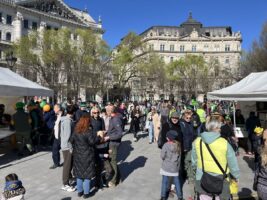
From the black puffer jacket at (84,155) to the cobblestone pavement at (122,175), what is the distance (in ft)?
2.35

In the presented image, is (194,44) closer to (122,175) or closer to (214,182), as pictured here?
(122,175)

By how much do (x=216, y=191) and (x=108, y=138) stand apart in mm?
3238

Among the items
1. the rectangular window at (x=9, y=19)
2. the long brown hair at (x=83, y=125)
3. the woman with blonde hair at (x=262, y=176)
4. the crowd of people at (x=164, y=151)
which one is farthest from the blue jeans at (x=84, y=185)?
the rectangular window at (x=9, y=19)

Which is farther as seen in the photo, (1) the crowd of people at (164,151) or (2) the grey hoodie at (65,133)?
(2) the grey hoodie at (65,133)

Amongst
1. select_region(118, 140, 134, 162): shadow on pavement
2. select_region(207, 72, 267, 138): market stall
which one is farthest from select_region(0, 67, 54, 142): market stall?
select_region(207, 72, 267, 138): market stall

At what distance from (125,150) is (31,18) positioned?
2091 inches

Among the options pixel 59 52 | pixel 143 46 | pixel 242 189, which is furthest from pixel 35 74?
pixel 242 189

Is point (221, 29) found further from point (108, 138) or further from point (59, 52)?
point (108, 138)

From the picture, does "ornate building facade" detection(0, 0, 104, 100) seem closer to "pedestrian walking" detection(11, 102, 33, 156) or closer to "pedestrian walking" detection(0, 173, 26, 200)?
"pedestrian walking" detection(11, 102, 33, 156)

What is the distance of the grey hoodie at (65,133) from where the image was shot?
23.9 feet

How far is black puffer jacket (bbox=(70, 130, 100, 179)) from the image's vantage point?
599 centimetres

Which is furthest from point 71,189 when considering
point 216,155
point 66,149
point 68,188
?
point 216,155

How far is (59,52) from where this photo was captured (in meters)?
33.8

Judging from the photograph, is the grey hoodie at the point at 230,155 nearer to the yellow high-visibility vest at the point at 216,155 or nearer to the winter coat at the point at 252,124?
the yellow high-visibility vest at the point at 216,155
